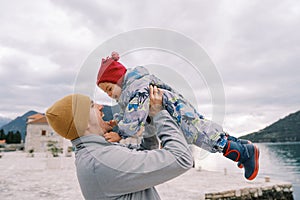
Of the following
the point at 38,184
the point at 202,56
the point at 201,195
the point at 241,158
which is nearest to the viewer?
the point at 202,56

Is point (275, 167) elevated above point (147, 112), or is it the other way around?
point (147, 112)

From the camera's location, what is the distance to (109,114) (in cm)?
165

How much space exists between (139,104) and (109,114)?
266 mm

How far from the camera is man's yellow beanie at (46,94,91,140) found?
1.31 meters

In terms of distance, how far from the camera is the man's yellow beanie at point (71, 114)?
1.31m

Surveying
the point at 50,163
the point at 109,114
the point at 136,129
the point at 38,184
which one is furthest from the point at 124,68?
the point at 50,163

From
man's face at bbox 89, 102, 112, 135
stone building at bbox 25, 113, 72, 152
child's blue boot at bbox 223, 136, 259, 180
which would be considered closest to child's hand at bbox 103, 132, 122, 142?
man's face at bbox 89, 102, 112, 135

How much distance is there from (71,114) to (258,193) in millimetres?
9365

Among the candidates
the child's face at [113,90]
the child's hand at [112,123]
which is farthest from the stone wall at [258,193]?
the child's hand at [112,123]

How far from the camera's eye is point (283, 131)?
104188 mm

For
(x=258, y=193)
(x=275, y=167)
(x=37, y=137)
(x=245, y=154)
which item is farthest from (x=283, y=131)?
(x=245, y=154)

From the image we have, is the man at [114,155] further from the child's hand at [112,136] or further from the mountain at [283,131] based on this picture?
the mountain at [283,131]

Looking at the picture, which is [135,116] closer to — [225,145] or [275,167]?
[225,145]

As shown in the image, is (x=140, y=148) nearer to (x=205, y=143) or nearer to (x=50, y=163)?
(x=205, y=143)
